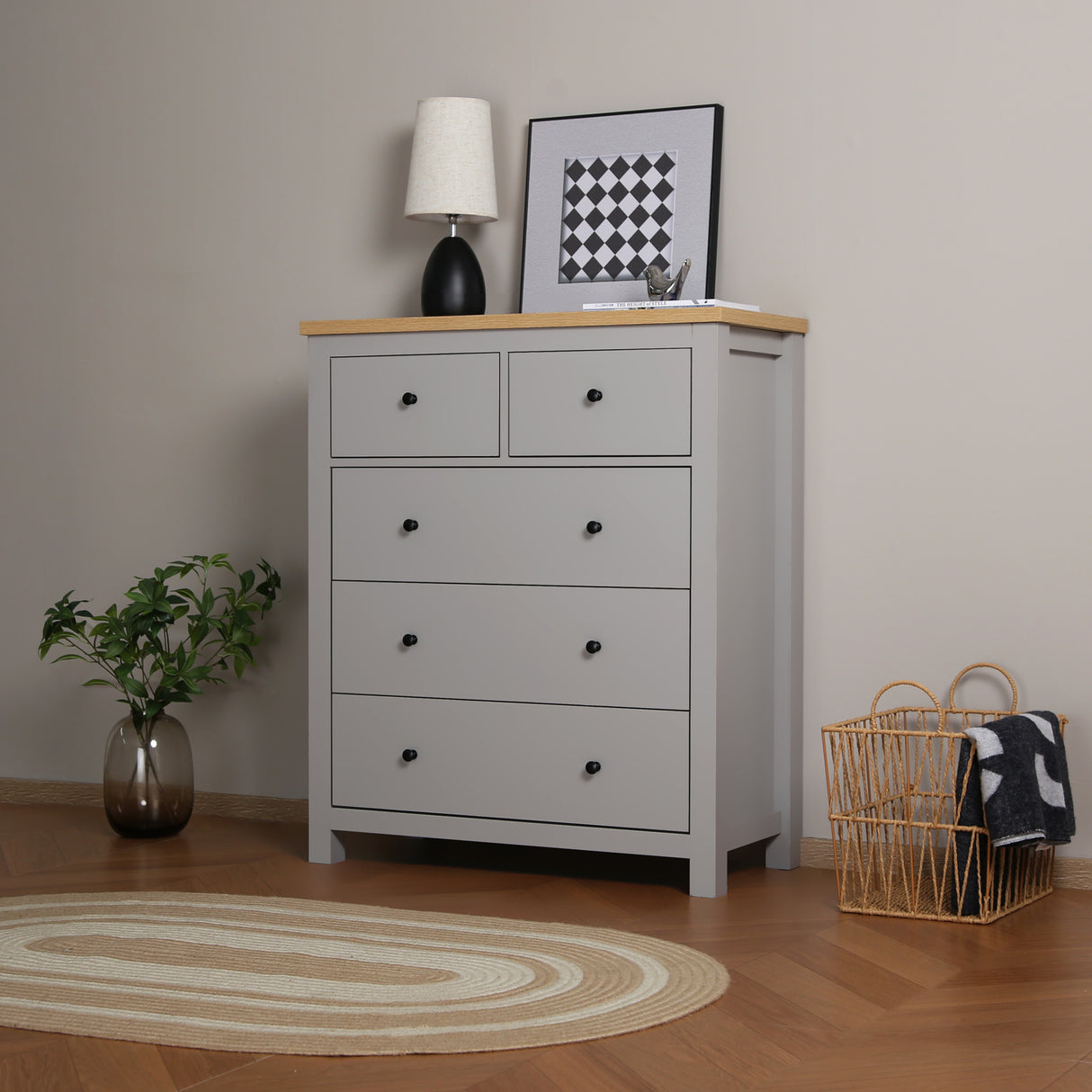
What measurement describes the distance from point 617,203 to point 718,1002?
70.7 inches

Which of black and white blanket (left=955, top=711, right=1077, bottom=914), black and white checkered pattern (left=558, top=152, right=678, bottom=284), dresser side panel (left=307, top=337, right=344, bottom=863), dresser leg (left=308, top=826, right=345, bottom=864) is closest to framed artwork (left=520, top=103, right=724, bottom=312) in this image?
black and white checkered pattern (left=558, top=152, right=678, bottom=284)

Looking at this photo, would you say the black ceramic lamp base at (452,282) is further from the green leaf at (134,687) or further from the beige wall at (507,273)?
the green leaf at (134,687)

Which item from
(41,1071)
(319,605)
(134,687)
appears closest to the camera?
(41,1071)

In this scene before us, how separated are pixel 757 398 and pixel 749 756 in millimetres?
721

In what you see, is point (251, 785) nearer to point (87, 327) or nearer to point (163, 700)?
point (163, 700)

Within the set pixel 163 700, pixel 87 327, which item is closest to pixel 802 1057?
pixel 163 700

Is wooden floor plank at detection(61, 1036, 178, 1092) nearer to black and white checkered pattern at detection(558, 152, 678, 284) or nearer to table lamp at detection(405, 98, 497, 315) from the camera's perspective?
table lamp at detection(405, 98, 497, 315)

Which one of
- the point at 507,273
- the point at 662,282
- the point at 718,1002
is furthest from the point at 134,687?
the point at 718,1002

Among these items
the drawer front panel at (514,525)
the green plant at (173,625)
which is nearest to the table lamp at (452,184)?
the drawer front panel at (514,525)

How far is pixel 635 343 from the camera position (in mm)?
2832

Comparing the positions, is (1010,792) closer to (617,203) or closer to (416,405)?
(416,405)

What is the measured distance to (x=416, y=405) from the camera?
9.88ft

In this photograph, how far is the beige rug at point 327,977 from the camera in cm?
206

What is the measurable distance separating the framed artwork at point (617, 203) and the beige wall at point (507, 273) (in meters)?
0.06
